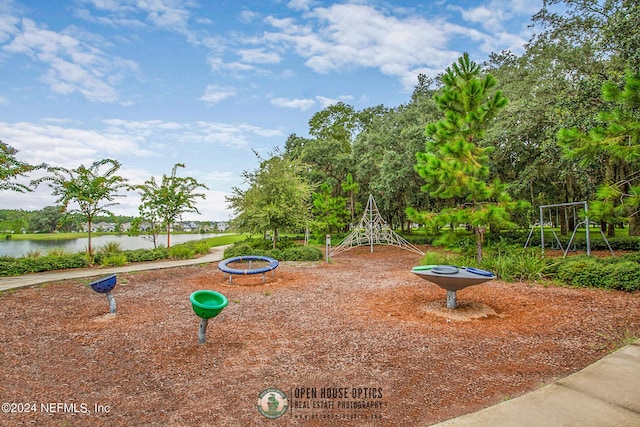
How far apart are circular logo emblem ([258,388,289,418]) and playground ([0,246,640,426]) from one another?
0.24 ft

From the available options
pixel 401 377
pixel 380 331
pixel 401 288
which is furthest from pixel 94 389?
pixel 401 288

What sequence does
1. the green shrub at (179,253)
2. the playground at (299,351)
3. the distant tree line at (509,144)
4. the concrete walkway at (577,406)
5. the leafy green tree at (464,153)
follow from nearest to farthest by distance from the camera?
the concrete walkway at (577,406) → the playground at (299,351) → the distant tree line at (509,144) → the leafy green tree at (464,153) → the green shrub at (179,253)

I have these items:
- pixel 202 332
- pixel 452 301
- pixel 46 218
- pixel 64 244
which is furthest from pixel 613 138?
pixel 46 218

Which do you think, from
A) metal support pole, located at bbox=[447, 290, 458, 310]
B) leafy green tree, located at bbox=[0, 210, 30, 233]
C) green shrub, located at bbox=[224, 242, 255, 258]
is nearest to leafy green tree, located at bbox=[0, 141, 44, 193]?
leafy green tree, located at bbox=[0, 210, 30, 233]

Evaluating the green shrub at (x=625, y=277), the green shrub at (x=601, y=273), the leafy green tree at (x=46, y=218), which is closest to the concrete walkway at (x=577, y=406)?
the green shrub at (x=625, y=277)

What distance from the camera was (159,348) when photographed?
4.31 metres

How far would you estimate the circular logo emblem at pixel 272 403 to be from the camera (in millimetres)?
2766

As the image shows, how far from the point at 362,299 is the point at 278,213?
7.64m

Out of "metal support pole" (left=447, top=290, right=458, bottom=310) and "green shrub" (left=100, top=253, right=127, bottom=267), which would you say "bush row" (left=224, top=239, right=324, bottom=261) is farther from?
"metal support pole" (left=447, top=290, right=458, bottom=310)

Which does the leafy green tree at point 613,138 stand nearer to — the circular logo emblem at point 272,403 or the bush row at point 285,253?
the circular logo emblem at point 272,403

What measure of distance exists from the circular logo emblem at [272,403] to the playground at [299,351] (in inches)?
2.9

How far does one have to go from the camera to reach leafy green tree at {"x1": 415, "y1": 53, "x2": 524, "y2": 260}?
9195mm

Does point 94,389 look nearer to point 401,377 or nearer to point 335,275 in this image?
point 401,377

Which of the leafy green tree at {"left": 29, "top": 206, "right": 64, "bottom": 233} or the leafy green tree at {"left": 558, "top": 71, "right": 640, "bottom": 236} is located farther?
the leafy green tree at {"left": 29, "top": 206, "right": 64, "bottom": 233}
